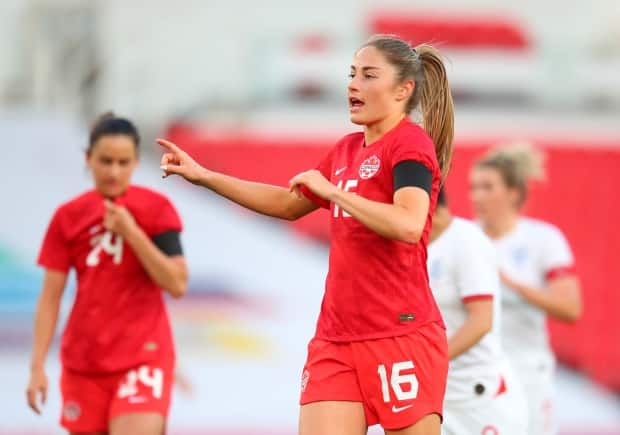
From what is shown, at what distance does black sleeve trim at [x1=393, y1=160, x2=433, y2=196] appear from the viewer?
4875 millimetres

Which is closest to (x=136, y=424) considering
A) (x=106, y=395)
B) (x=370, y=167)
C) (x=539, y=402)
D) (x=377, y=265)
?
(x=106, y=395)

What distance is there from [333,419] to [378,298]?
0.44 m

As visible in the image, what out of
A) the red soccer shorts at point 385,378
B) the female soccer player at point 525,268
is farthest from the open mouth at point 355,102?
the female soccer player at point 525,268

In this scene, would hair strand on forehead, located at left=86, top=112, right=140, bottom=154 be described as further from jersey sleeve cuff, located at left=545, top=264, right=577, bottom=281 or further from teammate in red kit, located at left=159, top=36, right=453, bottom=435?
jersey sleeve cuff, located at left=545, top=264, right=577, bottom=281

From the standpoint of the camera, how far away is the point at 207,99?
15.4 m

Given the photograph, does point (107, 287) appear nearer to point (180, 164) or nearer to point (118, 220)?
point (118, 220)

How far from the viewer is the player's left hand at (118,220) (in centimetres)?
641

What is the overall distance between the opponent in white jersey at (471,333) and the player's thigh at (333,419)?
1.18 metres

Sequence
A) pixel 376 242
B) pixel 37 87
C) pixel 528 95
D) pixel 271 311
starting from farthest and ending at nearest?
pixel 528 95, pixel 37 87, pixel 271 311, pixel 376 242

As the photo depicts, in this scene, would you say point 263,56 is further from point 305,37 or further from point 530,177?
point 530,177

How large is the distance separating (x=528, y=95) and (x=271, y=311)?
474cm

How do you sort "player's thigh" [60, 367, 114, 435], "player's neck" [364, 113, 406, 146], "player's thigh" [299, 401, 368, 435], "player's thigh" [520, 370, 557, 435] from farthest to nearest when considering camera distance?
"player's thigh" [520, 370, 557, 435], "player's thigh" [60, 367, 114, 435], "player's neck" [364, 113, 406, 146], "player's thigh" [299, 401, 368, 435]

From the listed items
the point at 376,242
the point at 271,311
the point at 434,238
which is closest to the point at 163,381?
the point at 434,238

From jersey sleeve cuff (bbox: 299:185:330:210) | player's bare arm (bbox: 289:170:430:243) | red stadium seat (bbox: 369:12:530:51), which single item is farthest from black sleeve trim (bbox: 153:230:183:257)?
red stadium seat (bbox: 369:12:530:51)
